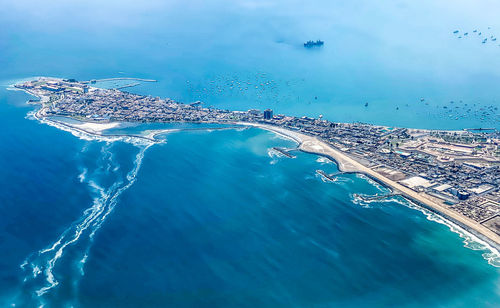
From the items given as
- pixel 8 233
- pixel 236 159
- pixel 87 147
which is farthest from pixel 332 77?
pixel 8 233

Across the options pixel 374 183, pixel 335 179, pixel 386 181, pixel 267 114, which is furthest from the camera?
pixel 267 114

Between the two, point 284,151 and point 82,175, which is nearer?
point 82,175

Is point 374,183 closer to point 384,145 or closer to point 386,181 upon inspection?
point 386,181

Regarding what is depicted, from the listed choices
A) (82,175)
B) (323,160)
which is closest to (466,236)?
(323,160)

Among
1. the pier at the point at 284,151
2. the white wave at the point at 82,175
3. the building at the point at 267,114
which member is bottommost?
the white wave at the point at 82,175

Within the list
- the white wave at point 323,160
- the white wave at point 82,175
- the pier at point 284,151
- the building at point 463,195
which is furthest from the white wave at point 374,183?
the white wave at point 82,175

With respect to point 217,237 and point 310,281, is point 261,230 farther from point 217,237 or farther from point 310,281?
point 310,281

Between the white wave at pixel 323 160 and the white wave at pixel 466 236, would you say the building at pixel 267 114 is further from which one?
the white wave at pixel 466 236
